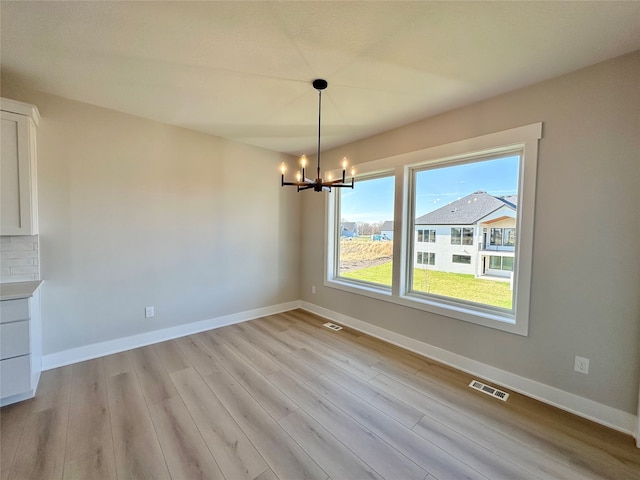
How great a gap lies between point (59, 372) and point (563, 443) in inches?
167

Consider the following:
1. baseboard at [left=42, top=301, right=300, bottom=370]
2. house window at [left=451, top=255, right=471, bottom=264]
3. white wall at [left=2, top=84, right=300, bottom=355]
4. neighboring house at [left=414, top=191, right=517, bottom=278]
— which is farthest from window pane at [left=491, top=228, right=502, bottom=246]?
baseboard at [left=42, top=301, right=300, bottom=370]

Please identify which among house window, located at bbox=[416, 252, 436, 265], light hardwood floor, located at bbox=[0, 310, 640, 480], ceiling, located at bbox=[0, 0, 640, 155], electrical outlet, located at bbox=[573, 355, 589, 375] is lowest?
light hardwood floor, located at bbox=[0, 310, 640, 480]

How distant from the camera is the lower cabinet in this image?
1.94 m

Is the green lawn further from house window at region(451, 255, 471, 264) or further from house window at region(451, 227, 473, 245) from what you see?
house window at region(451, 227, 473, 245)

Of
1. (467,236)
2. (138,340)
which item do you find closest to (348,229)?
(467,236)

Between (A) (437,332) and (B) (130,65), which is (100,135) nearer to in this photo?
(B) (130,65)

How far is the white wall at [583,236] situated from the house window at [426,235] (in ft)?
3.27

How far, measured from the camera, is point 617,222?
1.84 m

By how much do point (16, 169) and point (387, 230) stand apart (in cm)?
373

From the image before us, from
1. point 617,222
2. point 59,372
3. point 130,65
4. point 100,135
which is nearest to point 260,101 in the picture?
point 130,65

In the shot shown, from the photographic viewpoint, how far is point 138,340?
119 inches

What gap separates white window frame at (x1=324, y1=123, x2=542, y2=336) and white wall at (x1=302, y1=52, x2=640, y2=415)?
0.22ft

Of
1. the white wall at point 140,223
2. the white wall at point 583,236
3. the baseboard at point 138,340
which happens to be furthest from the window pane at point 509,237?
the baseboard at point 138,340

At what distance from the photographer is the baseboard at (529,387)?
6.05ft
